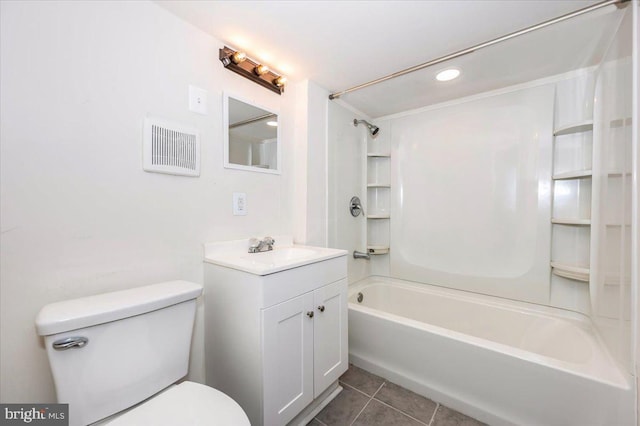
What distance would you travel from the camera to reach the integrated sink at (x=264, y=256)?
3.77ft

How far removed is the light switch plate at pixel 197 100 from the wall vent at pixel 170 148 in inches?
4.7

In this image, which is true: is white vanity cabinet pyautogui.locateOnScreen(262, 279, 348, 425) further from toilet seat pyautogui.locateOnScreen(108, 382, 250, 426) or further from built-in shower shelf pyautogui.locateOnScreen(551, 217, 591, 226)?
built-in shower shelf pyautogui.locateOnScreen(551, 217, 591, 226)

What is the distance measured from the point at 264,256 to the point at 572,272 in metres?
2.00

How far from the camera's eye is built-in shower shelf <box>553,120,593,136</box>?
157 centimetres

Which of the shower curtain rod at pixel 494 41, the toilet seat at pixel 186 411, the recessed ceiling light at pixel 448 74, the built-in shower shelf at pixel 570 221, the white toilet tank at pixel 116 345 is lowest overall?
the toilet seat at pixel 186 411

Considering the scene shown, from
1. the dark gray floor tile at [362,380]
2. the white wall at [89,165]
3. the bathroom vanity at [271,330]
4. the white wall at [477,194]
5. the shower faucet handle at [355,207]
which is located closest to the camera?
the white wall at [89,165]

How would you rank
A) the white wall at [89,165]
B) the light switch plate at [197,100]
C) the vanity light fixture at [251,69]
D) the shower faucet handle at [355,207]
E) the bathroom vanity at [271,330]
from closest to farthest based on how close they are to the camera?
1. the white wall at [89,165]
2. the bathroom vanity at [271,330]
3. the light switch plate at [197,100]
4. the vanity light fixture at [251,69]
5. the shower faucet handle at [355,207]

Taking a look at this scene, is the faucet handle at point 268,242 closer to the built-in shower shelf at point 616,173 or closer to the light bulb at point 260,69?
the light bulb at point 260,69

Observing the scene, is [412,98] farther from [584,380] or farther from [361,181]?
[584,380]

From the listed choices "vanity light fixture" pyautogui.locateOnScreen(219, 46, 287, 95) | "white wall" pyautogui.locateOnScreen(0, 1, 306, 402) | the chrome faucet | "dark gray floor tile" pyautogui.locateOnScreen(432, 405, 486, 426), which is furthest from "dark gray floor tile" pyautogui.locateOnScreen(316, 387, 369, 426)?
"vanity light fixture" pyautogui.locateOnScreen(219, 46, 287, 95)

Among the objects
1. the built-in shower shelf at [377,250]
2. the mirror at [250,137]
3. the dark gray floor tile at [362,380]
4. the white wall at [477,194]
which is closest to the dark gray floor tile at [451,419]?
the dark gray floor tile at [362,380]

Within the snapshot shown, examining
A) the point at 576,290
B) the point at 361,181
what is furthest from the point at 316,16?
the point at 576,290

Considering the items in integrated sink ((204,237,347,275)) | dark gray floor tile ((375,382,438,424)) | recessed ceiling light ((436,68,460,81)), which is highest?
recessed ceiling light ((436,68,460,81))

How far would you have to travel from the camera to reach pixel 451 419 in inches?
55.1
